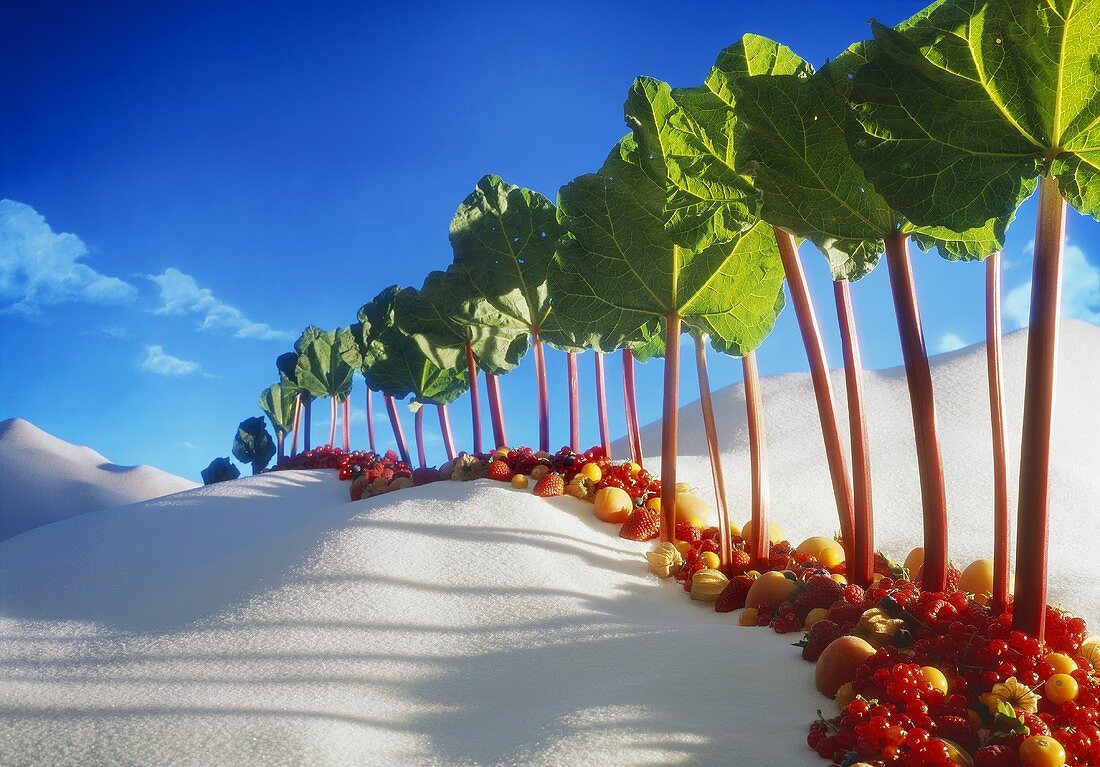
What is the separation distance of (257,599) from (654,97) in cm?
298

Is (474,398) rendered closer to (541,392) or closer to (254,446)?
(541,392)

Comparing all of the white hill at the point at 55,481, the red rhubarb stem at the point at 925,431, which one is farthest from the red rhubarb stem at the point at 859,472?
the white hill at the point at 55,481

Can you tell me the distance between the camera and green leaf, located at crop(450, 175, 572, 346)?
5809 mm

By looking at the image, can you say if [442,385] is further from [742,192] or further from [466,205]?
[742,192]

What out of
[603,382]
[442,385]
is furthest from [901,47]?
[442,385]

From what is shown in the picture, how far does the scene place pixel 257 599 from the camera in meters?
3.46

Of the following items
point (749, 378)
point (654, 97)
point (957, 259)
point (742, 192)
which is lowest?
point (749, 378)

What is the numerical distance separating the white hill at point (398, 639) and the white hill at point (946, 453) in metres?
0.05

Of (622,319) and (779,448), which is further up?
(622,319)

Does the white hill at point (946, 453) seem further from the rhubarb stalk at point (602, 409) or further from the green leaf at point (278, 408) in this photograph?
the green leaf at point (278, 408)

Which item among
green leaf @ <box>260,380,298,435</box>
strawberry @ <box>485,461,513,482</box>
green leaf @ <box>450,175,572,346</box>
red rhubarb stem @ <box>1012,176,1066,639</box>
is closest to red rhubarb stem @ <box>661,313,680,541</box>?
strawberry @ <box>485,461,513,482</box>

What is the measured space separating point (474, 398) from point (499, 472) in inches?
72.0

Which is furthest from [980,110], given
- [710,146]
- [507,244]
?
[507,244]

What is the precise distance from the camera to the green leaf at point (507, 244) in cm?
581
